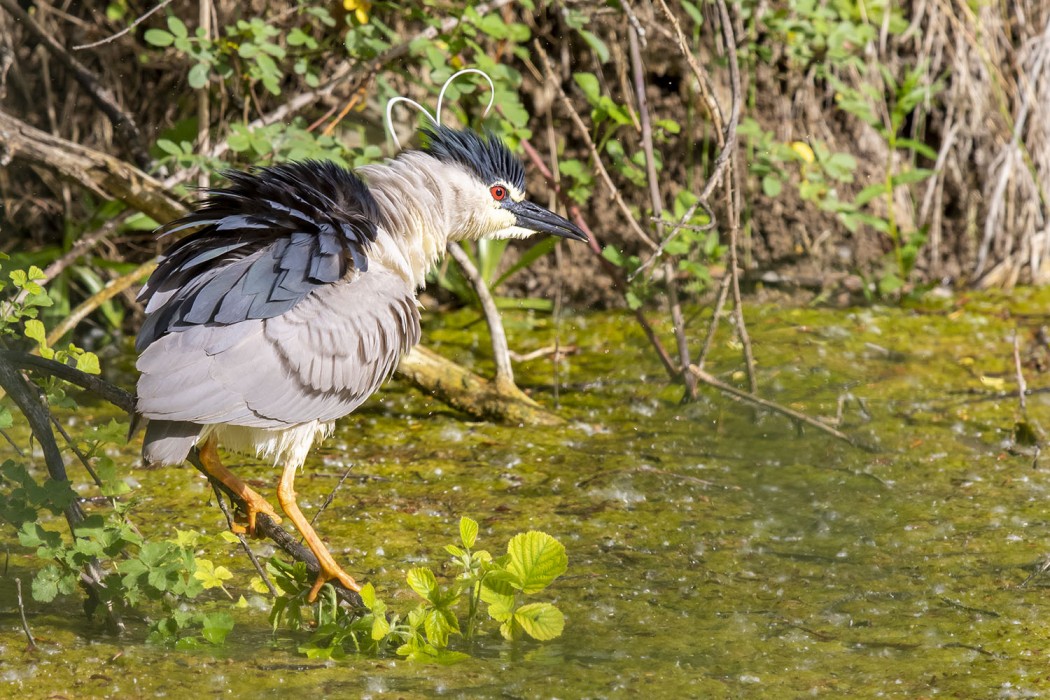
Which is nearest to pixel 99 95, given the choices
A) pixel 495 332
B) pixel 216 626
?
pixel 495 332

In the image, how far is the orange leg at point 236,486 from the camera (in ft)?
10.4

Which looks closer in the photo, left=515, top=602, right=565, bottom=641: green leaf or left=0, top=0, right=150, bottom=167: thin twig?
left=515, top=602, right=565, bottom=641: green leaf

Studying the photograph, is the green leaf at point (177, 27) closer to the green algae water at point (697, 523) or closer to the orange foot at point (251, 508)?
the green algae water at point (697, 523)

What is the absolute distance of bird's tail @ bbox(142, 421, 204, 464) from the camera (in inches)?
112

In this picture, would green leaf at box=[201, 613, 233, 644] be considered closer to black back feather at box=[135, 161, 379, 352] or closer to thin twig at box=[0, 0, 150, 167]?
black back feather at box=[135, 161, 379, 352]

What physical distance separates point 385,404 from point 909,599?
104 inches

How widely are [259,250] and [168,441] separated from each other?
64 cm

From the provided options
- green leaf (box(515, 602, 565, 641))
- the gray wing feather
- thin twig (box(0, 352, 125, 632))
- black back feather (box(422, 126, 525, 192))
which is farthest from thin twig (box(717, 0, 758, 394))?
thin twig (box(0, 352, 125, 632))

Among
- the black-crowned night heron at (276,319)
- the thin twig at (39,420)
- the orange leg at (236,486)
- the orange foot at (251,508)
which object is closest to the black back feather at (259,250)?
the black-crowned night heron at (276,319)

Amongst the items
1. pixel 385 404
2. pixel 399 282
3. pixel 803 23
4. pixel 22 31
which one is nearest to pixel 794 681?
pixel 399 282

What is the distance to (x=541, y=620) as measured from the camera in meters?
2.80

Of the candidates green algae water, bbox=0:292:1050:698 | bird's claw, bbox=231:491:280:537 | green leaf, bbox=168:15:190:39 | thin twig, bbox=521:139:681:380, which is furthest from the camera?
thin twig, bbox=521:139:681:380

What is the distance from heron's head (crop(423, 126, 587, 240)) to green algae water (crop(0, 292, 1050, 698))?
945 millimetres

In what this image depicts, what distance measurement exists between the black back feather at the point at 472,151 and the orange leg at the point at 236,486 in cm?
141
